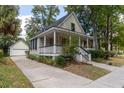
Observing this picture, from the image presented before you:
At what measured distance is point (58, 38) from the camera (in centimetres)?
1241

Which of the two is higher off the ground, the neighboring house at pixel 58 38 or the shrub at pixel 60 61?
the neighboring house at pixel 58 38

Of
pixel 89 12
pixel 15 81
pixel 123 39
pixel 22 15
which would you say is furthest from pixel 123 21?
pixel 15 81

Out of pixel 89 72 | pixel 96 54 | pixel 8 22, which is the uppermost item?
pixel 8 22

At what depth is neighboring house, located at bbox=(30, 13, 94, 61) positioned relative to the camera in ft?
37.2

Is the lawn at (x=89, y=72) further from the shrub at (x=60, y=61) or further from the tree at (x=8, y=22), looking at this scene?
the tree at (x=8, y=22)

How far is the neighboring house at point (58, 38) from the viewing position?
11336 millimetres

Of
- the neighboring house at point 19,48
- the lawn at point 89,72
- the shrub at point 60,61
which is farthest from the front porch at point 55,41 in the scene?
the lawn at point 89,72

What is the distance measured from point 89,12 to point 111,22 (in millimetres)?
3129

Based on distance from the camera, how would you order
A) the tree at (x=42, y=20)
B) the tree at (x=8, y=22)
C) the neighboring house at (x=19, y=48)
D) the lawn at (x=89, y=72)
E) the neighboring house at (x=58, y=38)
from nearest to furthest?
the lawn at (x=89, y=72)
the tree at (x=8, y=22)
the tree at (x=42, y=20)
the neighboring house at (x=58, y=38)
the neighboring house at (x=19, y=48)

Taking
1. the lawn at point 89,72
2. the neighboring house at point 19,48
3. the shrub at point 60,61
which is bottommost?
the lawn at point 89,72

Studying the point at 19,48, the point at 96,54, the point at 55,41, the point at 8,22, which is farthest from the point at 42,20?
the point at 96,54

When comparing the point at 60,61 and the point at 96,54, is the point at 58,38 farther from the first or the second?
the point at 96,54

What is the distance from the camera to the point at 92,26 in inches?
595

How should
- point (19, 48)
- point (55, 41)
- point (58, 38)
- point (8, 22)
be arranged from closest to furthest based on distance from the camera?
point (8, 22)
point (55, 41)
point (58, 38)
point (19, 48)
